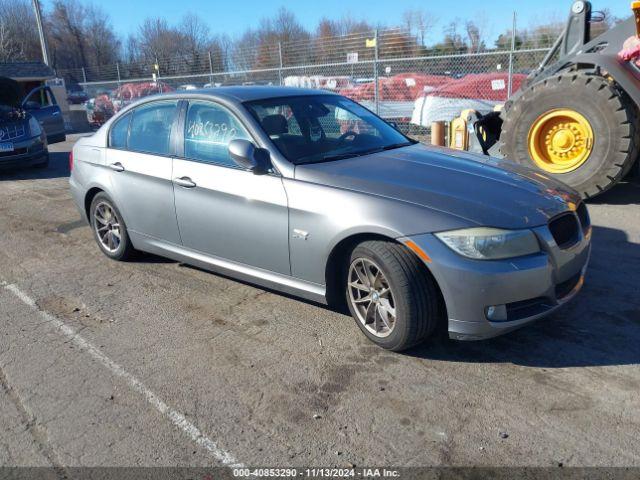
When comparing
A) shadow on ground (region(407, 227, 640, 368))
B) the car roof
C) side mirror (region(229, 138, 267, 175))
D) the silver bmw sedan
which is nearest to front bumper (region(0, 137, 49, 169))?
the silver bmw sedan

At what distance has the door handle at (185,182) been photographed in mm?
4309

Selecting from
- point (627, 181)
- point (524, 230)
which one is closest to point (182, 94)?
point (524, 230)

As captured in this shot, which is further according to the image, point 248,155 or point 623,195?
point 623,195

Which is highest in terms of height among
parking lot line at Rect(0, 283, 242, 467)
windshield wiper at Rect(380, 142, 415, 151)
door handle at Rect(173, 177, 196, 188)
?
windshield wiper at Rect(380, 142, 415, 151)

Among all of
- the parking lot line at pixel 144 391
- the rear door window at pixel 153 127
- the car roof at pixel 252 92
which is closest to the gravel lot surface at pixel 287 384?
the parking lot line at pixel 144 391

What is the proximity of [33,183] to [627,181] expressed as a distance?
9.66 meters

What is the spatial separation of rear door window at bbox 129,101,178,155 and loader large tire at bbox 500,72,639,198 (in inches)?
166

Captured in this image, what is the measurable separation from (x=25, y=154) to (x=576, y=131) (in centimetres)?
964

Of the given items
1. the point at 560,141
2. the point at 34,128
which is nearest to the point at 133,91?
the point at 34,128

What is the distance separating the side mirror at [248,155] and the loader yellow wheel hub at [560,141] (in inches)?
168

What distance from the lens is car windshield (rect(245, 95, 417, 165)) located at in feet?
13.4

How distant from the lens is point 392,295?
3299 mm

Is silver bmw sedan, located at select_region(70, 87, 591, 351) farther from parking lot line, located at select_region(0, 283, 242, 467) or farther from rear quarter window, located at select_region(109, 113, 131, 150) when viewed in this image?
parking lot line, located at select_region(0, 283, 242, 467)

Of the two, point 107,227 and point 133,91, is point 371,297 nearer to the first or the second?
point 107,227
